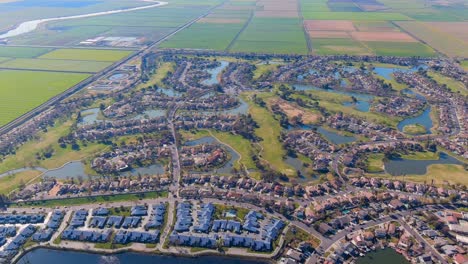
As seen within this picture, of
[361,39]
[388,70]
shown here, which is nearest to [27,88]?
[388,70]

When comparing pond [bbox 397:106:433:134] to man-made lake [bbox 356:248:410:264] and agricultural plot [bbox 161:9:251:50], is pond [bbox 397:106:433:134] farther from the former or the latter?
agricultural plot [bbox 161:9:251:50]

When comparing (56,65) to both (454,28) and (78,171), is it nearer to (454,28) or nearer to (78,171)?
(78,171)

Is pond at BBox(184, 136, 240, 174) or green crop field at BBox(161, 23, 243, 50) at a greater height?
green crop field at BBox(161, 23, 243, 50)

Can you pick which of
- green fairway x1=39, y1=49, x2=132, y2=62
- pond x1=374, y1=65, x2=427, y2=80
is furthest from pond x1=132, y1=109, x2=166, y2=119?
pond x1=374, y1=65, x2=427, y2=80

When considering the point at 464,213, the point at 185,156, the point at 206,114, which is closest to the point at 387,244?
the point at 464,213

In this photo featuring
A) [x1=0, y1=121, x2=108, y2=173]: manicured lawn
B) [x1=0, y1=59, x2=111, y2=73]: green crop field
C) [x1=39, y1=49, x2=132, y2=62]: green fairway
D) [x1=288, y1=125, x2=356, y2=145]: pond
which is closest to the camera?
[x1=0, y1=121, x2=108, y2=173]: manicured lawn

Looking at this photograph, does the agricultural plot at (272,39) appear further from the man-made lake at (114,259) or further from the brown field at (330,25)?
the man-made lake at (114,259)
